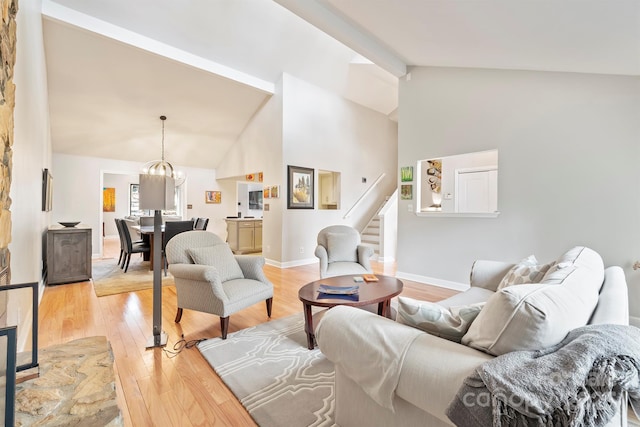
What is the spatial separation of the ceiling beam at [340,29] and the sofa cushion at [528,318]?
3360mm

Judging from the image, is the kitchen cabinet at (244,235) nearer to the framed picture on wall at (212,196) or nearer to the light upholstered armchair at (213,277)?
Answer: the framed picture on wall at (212,196)

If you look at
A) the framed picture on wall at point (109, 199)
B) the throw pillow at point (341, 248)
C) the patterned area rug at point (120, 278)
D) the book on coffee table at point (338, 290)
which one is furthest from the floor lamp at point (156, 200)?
the framed picture on wall at point (109, 199)

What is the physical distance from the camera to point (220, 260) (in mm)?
2926

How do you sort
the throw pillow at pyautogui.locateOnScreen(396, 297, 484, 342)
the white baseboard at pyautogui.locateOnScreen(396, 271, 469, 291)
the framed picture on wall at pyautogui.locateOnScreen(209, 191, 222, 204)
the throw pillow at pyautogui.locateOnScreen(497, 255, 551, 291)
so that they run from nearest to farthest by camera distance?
the throw pillow at pyautogui.locateOnScreen(396, 297, 484, 342)
the throw pillow at pyautogui.locateOnScreen(497, 255, 551, 291)
the white baseboard at pyautogui.locateOnScreen(396, 271, 469, 291)
the framed picture on wall at pyautogui.locateOnScreen(209, 191, 222, 204)

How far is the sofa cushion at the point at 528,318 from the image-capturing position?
37.3 inches

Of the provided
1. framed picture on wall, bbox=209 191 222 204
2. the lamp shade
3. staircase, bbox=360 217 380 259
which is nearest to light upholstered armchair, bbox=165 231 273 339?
the lamp shade

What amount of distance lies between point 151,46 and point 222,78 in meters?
1.17

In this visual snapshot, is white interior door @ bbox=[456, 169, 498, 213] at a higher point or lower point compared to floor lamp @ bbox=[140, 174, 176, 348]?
higher

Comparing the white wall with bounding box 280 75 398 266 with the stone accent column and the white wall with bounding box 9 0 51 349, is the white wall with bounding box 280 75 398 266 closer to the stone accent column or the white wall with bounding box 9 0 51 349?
the white wall with bounding box 9 0 51 349

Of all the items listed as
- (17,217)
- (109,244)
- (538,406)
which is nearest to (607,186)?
(538,406)

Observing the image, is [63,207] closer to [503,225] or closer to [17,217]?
[17,217]

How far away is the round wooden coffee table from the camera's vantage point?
2262 mm

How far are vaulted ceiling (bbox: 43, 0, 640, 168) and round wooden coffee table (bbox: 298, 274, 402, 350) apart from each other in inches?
95.1

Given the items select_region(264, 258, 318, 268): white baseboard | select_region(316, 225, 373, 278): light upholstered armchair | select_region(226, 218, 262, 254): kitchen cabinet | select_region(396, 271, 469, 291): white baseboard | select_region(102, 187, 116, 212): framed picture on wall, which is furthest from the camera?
select_region(102, 187, 116, 212): framed picture on wall
